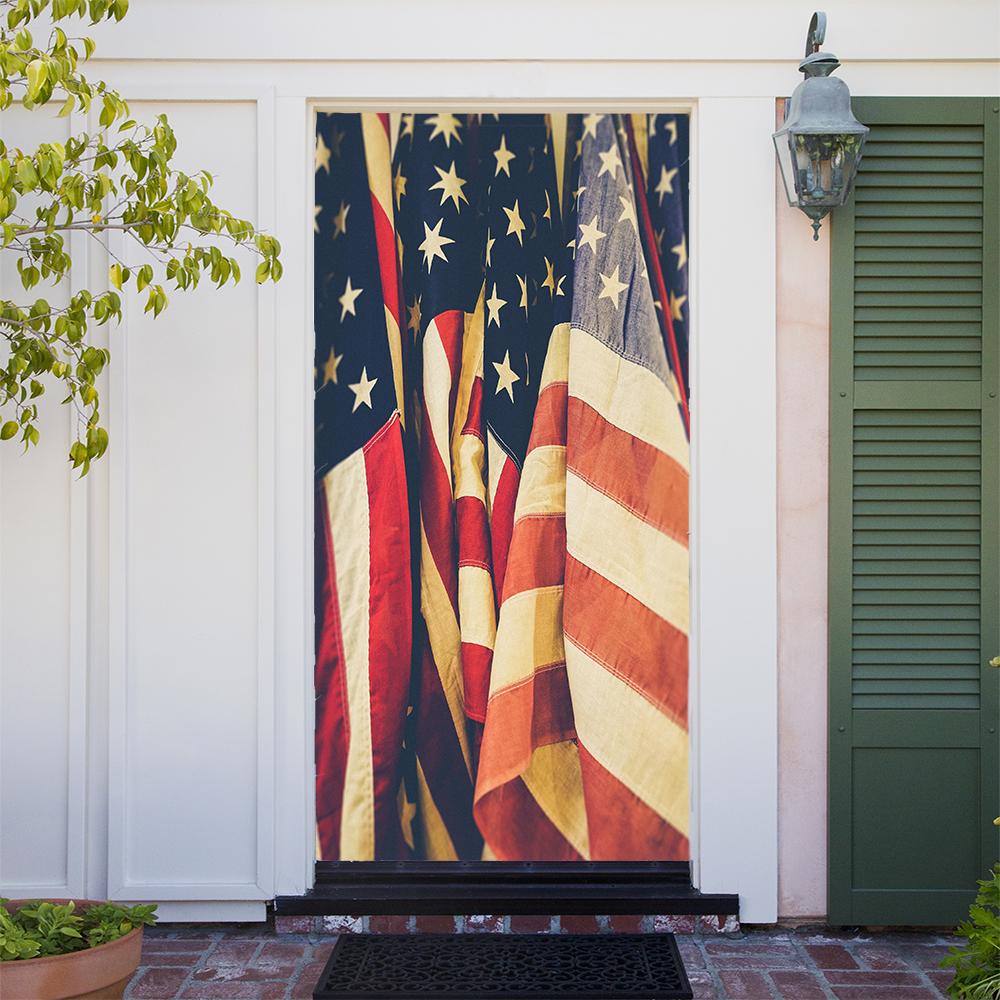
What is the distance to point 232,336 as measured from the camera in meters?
3.91

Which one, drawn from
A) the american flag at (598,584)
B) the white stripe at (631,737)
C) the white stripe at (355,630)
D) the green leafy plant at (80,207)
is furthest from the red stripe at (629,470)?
the green leafy plant at (80,207)

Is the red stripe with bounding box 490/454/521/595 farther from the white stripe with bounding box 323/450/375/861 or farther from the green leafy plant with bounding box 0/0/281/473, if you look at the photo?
the green leafy plant with bounding box 0/0/281/473

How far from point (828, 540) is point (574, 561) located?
912 mm

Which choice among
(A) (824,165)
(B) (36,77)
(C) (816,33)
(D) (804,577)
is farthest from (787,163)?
(B) (36,77)

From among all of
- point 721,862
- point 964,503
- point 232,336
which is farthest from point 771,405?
point 232,336

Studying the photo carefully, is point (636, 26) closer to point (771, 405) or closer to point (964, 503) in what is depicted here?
point (771, 405)

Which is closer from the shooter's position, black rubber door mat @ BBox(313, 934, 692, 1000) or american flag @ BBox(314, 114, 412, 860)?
black rubber door mat @ BBox(313, 934, 692, 1000)

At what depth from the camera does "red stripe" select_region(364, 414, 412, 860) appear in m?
4.14

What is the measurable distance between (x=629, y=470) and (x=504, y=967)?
1.77m

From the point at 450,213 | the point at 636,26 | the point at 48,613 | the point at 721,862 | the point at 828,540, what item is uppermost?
the point at 636,26

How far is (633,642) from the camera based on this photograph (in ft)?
13.5

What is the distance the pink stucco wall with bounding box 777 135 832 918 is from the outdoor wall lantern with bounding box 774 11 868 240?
26 centimetres

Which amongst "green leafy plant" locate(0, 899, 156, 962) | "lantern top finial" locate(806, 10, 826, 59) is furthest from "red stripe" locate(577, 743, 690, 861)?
"lantern top finial" locate(806, 10, 826, 59)

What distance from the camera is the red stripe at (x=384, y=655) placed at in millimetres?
4137
